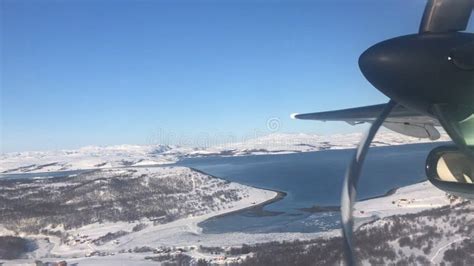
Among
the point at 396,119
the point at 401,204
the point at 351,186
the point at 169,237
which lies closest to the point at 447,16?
the point at 351,186

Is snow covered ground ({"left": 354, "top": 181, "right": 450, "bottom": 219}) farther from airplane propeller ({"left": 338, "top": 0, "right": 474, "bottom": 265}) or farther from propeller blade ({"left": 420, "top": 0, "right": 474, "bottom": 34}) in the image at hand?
propeller blade ({"left": 420, "top": 0, "right": 474, "bottom": 34})

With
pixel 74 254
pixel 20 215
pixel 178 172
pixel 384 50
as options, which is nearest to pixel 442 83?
pixel 384 50

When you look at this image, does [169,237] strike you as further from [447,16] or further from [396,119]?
[447,16]

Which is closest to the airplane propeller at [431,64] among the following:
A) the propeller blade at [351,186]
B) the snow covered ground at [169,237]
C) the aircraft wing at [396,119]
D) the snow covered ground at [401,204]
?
the propeller blade at [351,186]

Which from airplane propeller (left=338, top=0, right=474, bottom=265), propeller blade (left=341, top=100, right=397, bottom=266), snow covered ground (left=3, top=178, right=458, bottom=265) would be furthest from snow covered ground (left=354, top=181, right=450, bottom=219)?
airplane propeller (left=338, top=0, right=474, bottom=265)

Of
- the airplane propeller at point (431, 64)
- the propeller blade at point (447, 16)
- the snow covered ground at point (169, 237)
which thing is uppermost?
the propeller blade at point (447, 16)

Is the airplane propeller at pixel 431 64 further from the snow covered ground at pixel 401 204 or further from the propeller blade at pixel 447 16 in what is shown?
the snow covered ground at pixel 401 204
